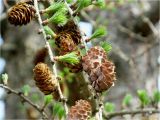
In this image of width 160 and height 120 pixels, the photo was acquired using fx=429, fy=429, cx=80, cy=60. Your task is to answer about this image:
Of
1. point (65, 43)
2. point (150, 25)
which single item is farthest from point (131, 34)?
point (65, 43)

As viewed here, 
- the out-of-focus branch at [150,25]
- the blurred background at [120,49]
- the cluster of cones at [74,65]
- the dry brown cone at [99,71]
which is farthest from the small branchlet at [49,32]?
the out-of-focus branch at [150,25]

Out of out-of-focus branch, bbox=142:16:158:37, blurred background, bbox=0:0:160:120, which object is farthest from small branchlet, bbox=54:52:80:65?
out-of-focus branch, bbox=142:16:158:37

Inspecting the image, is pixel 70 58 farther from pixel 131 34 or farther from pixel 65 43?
pixel 131 34

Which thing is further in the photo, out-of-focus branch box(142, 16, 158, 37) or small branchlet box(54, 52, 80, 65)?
out-of-focus branch box(142, 16, 158, 37)

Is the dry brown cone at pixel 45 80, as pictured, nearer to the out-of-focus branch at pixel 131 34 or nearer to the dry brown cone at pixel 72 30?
the dry brown cone at pixel 72 30

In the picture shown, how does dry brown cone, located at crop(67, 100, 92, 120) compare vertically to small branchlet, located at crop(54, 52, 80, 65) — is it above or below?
below

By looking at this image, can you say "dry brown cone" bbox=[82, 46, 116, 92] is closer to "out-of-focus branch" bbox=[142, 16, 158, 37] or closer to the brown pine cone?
the brown pine cone
